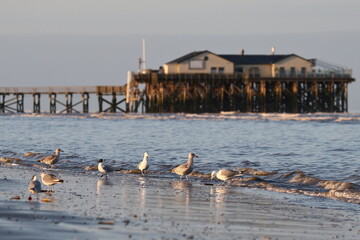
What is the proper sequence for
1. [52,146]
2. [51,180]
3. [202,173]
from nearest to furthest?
1. [51,180]
2. [202,173]
3. [52,146]

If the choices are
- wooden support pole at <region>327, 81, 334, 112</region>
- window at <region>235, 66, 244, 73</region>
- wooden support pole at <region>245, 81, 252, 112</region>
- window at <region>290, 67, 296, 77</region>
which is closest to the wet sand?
wooden support pole at <region>245, 81, 252, 112</region>

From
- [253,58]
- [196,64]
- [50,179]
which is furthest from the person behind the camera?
[253,58]

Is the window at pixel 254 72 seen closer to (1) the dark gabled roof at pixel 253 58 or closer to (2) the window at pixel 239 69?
(1) the dark gabled roof at pixel 253 58

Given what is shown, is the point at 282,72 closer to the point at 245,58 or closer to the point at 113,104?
the point at 245,58

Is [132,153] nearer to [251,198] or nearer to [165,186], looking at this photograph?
[165,186]

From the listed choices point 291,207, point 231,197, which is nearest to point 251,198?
point 231,197

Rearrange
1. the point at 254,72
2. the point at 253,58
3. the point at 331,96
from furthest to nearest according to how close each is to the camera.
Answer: the point at 253,58 → the point at 331,96 → the point at 254,72

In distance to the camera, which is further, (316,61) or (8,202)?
(316,61)

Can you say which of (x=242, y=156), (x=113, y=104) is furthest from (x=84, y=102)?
(x=242, y=156)

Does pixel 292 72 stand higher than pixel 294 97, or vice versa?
pixel 292 72

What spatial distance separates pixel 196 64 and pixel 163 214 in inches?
2843

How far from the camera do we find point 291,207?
1409 cm

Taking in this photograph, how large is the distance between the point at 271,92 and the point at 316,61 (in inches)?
257

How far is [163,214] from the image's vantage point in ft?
39.9
